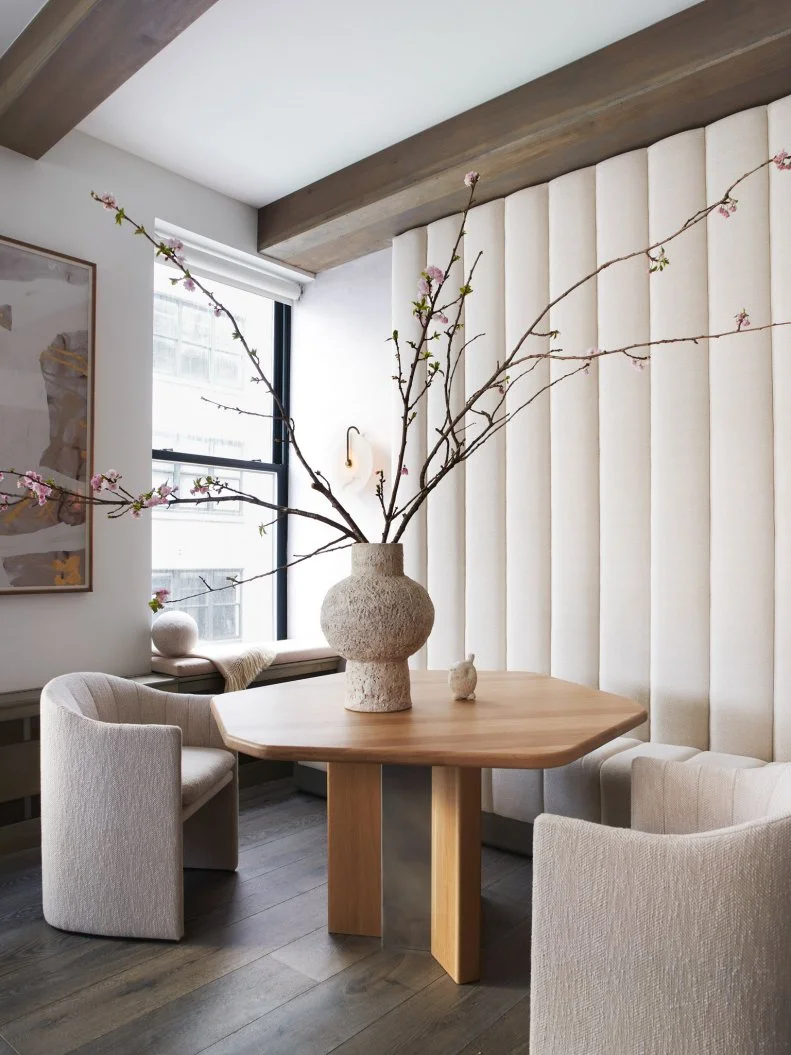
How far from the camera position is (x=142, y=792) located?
2105 mm

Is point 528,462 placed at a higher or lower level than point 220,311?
lower

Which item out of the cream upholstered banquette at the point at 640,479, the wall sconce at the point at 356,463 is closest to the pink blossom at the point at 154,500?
the cream upholstered banquette at the point at 640,479

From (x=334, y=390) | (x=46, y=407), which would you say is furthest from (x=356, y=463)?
(x=46, y=407)

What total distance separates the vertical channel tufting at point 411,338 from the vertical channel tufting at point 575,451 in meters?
0.65

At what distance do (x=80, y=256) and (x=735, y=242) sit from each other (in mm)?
2405

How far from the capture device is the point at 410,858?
2062 mm

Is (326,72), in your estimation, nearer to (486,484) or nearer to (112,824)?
(486,484)

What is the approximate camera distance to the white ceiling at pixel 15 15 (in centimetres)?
231

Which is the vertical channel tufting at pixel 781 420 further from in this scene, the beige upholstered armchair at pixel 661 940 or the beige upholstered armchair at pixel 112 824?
the beige upholstered armchair at pixel 112 824

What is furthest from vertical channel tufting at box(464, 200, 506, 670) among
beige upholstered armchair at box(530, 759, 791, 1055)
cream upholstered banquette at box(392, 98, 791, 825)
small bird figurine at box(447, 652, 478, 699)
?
beige upholstered armchair at box(530, 759, 791, 1055)

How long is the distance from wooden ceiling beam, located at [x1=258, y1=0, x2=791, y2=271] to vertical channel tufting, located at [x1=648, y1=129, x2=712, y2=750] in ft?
0.58

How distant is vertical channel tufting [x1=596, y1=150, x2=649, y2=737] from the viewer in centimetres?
259

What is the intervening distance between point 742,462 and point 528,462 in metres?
0.77

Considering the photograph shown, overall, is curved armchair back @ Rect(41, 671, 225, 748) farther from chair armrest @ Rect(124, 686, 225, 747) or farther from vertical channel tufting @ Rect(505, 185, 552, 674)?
vertical channel tufting @ Rect(505, 185, 552, 674)
